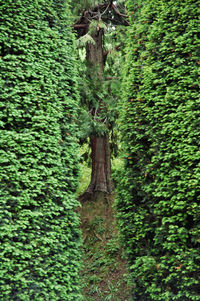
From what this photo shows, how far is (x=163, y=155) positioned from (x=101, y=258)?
13.1 feet

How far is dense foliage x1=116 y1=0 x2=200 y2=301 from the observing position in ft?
12.0

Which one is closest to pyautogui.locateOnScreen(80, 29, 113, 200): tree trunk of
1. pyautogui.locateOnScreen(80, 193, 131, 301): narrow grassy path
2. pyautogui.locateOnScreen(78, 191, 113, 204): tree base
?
→ pyautogui.locateOnScreen(78, 191, 113, 204): tree base

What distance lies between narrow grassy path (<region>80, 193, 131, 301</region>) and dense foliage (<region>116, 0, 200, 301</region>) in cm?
132

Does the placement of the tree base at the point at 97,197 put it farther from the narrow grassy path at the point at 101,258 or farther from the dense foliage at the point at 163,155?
the dense foliage at the point at 163,155

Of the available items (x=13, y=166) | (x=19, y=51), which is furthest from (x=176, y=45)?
(x=13, y=166)

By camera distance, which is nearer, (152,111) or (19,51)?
(19,51)

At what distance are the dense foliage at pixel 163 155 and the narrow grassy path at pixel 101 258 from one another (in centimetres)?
132

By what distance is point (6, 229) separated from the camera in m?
3.39

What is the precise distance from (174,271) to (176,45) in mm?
2878

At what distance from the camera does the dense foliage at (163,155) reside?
366cm

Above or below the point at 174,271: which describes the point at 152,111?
above

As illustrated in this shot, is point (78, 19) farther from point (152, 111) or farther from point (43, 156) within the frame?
point (43, 156)

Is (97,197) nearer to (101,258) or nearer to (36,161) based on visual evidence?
(101,258)

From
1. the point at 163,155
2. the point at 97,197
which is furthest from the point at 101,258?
the point at 163,155
